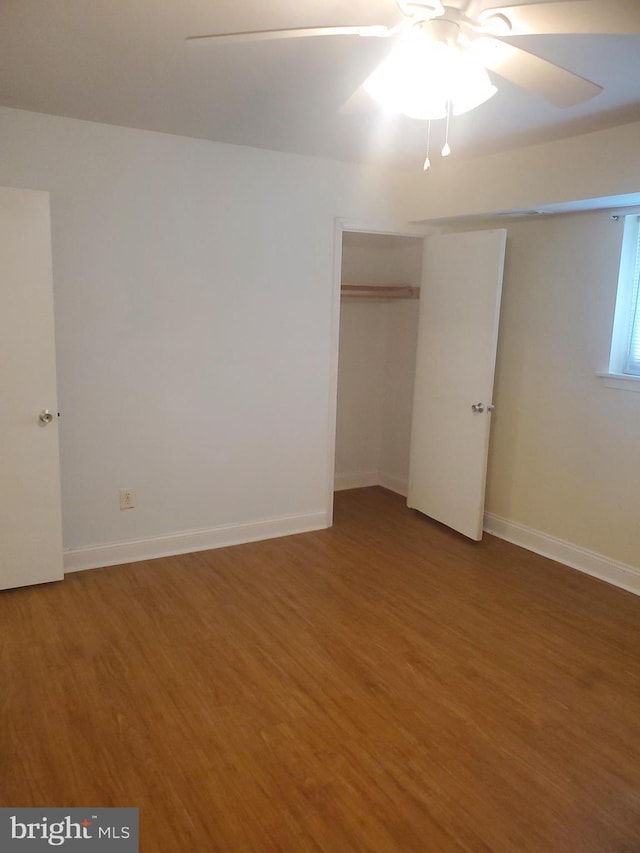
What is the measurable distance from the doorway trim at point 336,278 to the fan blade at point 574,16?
2576 millimetres

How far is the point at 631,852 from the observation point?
191 centimetres

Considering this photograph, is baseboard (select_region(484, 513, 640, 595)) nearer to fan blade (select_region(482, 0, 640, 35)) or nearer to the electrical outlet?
the electrical outlet

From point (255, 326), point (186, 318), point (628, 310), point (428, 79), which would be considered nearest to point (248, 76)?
point (428, 79)

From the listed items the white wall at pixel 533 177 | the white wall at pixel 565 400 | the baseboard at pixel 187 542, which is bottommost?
the baseboard at pixel 187 542

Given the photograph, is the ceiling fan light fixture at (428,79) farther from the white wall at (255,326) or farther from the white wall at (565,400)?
the white wall at (565,400)

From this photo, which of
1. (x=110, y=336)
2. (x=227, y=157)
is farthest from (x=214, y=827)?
(x=227, y=157)

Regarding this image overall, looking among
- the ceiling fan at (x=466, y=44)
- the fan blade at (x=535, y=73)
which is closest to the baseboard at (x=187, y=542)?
the ceiling fan at (x=466, y=44)

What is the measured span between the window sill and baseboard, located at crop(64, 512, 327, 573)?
2019 mm

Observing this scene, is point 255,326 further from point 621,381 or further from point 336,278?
point 621,381

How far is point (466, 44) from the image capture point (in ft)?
5.56

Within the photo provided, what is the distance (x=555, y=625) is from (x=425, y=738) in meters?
1.17

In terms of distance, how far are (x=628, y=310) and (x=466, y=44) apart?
242 centimetres

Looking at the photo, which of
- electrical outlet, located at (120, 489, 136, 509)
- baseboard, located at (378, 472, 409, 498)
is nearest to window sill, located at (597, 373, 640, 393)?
baseboard, located at (378, 472, 409, 498)

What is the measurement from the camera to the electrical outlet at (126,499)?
3.72 metres
